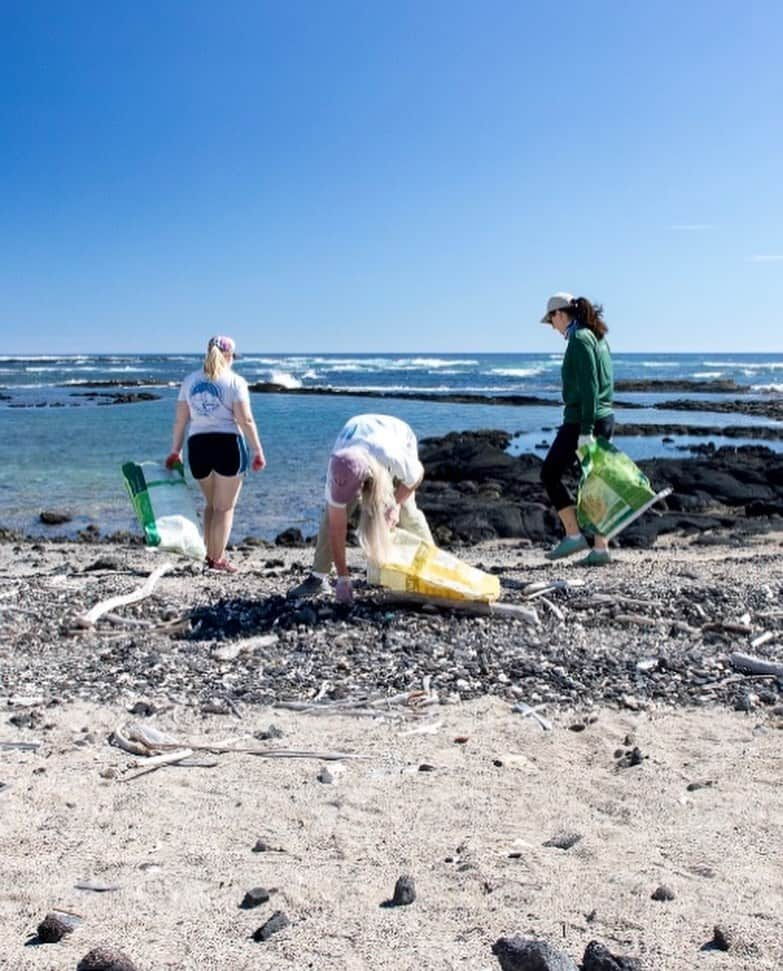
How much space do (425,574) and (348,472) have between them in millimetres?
847

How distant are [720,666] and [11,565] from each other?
7024 millimetres

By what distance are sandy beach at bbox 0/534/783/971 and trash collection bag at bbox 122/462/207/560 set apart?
1.34 meters

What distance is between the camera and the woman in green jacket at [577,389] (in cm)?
781

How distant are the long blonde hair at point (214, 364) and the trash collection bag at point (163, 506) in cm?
95

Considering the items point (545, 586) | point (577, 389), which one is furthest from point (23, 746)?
point (577, 389)

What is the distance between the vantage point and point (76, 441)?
79.1 feet

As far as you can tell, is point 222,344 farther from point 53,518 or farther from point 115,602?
point 53,518

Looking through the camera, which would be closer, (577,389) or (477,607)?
(477,607)

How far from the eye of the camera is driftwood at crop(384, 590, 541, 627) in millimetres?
6273

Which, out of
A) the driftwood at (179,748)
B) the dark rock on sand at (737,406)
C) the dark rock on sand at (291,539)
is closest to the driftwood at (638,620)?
the driftwood at (179,748)

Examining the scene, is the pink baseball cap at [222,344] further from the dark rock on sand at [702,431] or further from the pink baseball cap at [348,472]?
the dark rock on sand at [702,431]

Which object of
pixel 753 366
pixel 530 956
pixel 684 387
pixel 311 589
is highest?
pixel 753 366

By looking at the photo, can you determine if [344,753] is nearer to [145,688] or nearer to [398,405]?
[145,688]

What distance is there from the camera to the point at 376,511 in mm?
5996
